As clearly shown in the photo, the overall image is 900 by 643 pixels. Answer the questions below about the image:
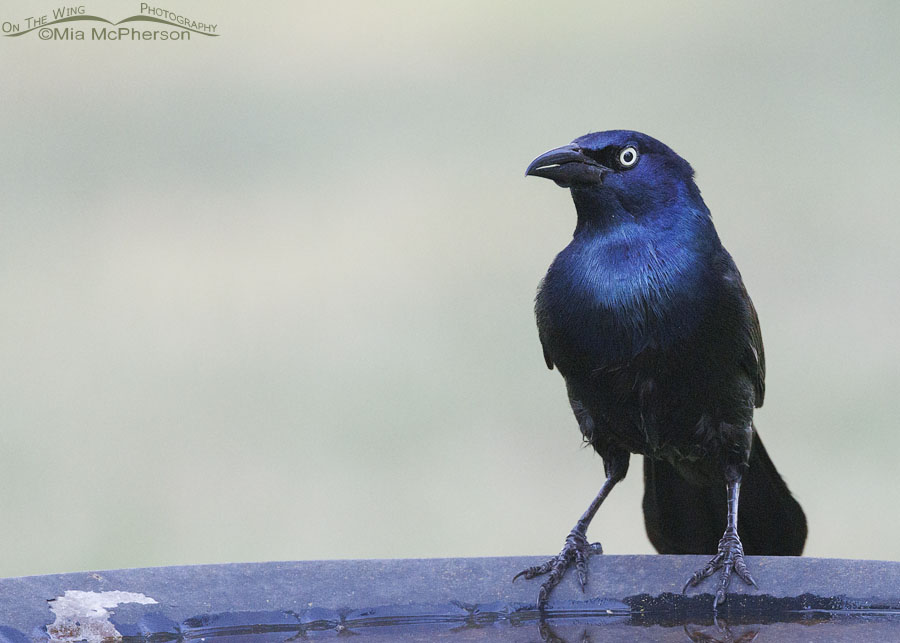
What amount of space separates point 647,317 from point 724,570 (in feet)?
2.57

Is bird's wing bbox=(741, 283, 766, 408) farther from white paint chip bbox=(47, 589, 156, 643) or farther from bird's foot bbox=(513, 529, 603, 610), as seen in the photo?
white paint chip bbox=(47, 589, 156, 643)

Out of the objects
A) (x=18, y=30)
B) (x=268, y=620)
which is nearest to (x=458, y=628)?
(x=268, y=620)

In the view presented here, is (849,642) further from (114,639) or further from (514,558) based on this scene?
(114,639)

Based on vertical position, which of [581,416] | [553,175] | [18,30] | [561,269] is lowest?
[581,416]

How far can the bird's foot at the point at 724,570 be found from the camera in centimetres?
342

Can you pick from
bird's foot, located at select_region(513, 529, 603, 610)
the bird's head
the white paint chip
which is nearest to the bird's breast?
the bird's head

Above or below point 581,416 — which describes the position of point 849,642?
below

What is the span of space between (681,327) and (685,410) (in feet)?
0.97

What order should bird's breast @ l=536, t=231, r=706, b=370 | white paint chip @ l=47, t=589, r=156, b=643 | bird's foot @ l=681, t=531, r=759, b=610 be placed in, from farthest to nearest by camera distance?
bird's breast @ l=536, t=231, r=706, b=370 < bird's foot @ l=681, t=531, r=759, b=610 < white paint chip @ l=47, t=589, r=156, b=643

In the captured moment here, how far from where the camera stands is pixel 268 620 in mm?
3180

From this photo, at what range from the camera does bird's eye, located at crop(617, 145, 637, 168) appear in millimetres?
3998

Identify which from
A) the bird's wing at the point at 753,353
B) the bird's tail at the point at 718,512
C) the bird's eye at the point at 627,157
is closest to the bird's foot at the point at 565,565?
the bird's tail at the point at 718,512

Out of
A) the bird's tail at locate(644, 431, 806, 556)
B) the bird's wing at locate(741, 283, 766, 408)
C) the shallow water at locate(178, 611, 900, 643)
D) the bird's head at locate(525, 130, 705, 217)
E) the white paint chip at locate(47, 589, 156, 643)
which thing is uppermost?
the bird's head at locate(525, 130, 705, 217)

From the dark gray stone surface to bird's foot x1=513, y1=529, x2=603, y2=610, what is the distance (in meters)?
0.09
